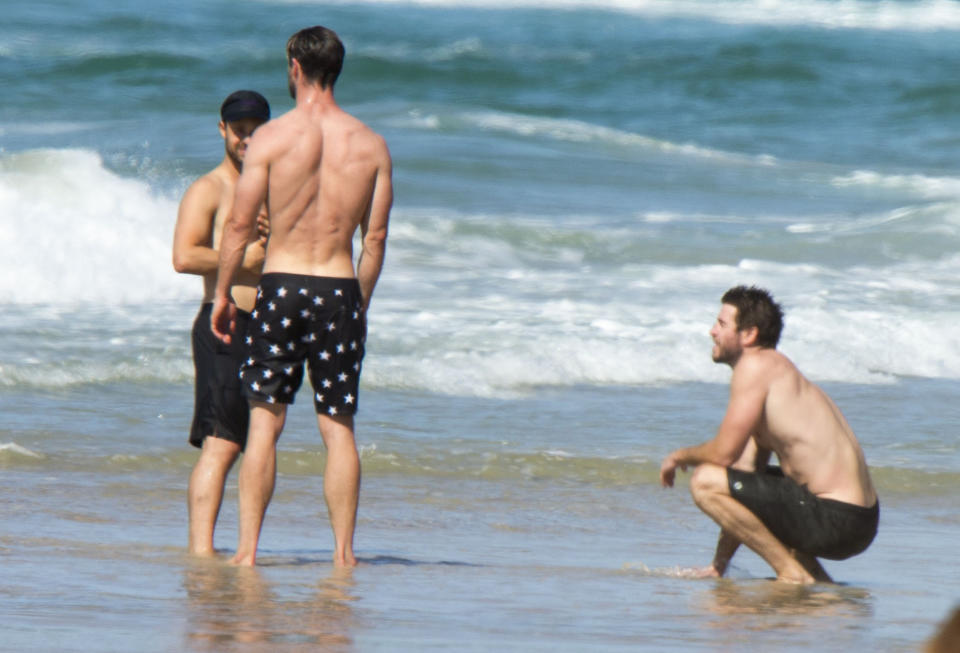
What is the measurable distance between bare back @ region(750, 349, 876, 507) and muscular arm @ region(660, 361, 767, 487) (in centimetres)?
3

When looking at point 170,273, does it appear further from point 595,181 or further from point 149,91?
point 149,91

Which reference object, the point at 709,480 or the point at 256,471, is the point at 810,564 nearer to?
the point at 709,480

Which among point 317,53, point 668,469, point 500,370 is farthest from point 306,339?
point 500,370

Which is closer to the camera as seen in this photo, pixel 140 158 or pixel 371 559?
pixel 371 559

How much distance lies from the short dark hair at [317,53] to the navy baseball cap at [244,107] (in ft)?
0.85

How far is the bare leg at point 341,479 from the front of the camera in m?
4.60

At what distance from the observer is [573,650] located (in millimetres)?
3658

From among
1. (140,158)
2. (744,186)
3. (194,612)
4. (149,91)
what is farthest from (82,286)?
(149,91)

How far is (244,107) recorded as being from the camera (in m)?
4.67

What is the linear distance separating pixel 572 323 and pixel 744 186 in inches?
359

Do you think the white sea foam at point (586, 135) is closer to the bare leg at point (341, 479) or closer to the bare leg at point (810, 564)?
the bare leg at point (810, 564)

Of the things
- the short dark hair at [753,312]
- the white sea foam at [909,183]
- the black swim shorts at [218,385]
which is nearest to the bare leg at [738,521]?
the short dark hair at [753,312]

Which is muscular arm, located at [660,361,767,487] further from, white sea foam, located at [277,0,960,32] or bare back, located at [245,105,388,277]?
white sea foam, located at [277,0,960,32]

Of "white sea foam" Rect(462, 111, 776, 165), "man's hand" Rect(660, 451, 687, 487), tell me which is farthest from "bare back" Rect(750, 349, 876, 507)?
"white sea foam" Rect(462, 111, 776, 165)
